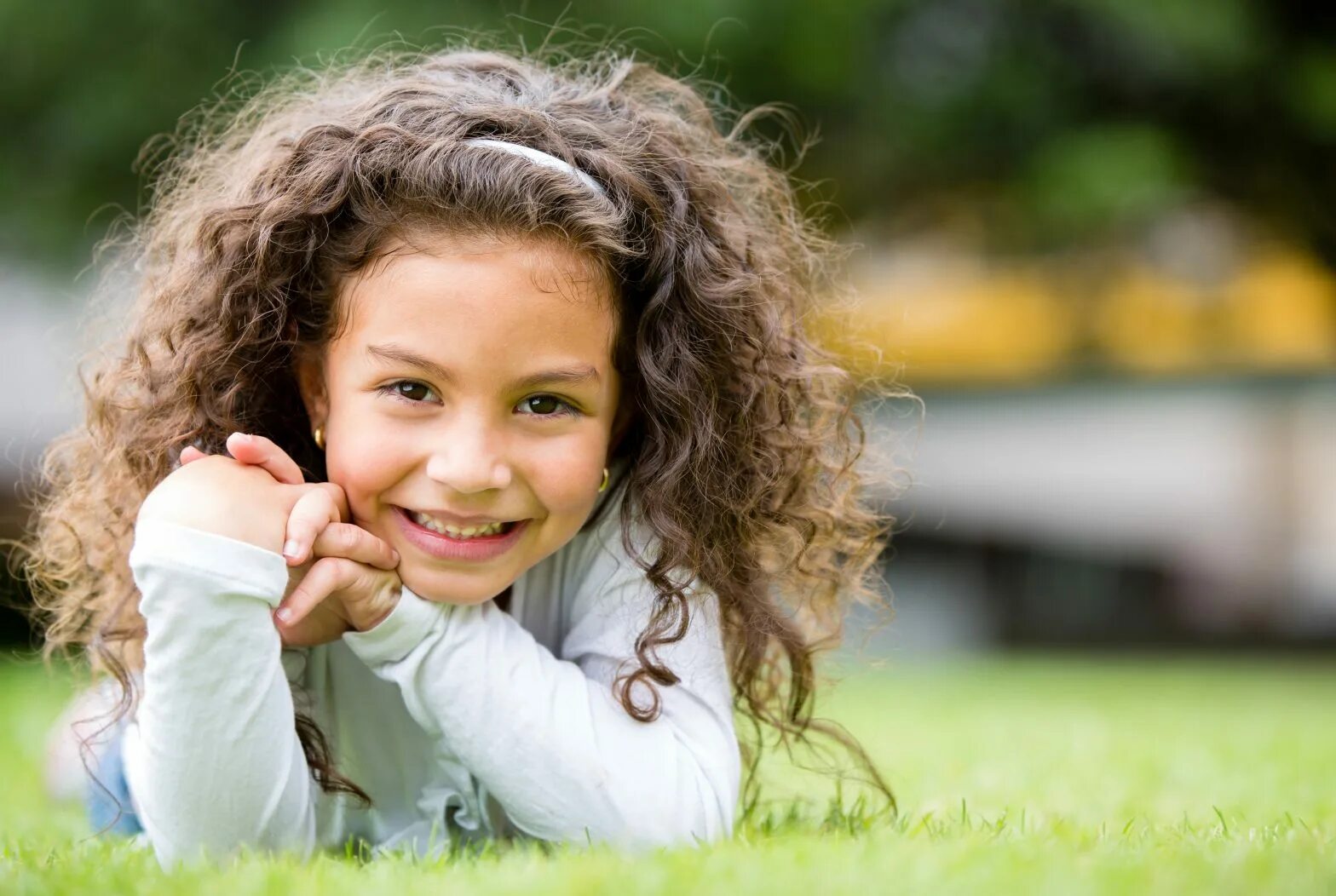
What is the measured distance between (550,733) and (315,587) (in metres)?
0.43

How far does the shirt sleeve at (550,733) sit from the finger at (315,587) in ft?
0.32

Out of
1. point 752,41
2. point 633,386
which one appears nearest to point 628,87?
point 633,386

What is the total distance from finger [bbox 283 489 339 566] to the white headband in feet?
2.14

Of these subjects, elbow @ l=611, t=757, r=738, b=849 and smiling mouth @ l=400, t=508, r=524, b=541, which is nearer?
elbow @ l=611, t=757, r=738, b=849

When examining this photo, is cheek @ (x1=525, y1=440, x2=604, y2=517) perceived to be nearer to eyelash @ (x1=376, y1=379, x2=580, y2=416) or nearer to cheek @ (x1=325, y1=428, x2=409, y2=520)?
eyelash @ (x1=376, y1=379, x2=580, y2=416)

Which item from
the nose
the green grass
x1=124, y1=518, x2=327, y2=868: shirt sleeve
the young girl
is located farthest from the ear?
the green grass

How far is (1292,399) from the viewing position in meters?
13.2

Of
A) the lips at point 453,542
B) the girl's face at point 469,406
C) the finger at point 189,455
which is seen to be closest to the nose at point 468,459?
the girl's face at point 469,406

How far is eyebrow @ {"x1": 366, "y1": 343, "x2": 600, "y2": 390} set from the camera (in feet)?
7.54

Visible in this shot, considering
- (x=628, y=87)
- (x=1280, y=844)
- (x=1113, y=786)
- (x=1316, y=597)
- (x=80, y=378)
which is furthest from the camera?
(x=1316, y=597)

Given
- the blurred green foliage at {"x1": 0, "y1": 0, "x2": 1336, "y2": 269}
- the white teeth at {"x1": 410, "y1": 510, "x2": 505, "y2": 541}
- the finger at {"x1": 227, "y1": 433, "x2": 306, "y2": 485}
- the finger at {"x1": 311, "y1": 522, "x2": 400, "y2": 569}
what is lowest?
the finger at {"x1": 311, "y1": 522, "x2": 400, "y2": 569}

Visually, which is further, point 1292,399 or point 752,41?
point 1292,399

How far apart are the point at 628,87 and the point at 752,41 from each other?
18.9ft

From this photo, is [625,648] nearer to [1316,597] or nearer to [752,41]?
[752,41]
